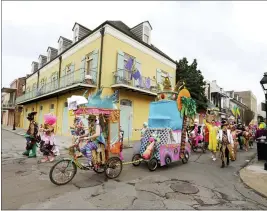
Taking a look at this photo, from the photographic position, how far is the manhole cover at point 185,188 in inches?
190

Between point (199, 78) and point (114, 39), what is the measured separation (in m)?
11.7

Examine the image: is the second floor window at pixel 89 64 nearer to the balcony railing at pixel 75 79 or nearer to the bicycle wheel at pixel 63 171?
the balcony railing at pixel 75 79

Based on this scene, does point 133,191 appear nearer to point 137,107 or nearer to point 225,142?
point 225,142

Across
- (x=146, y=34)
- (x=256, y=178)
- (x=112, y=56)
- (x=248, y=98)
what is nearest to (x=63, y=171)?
(x=256, y=178)

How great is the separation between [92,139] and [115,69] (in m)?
9.72

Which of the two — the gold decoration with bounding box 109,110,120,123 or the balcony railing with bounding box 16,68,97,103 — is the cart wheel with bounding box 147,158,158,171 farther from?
the balcony railing with bounding box 16,68,97,103

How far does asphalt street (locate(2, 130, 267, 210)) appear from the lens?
3.97 meters

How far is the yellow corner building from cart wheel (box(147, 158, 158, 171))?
8084 mm

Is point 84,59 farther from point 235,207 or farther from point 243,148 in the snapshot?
point 235,207

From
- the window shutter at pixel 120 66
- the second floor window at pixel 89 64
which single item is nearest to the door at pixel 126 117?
the window shutter at pixel 120 66

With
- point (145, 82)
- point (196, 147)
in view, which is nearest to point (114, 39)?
point (145, 82)

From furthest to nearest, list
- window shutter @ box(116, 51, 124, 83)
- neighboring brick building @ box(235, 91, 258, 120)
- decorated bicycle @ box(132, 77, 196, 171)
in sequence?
neighboring brick building @ box(235, 91, 258, 120)
window shutter @ box(116, 51, 124, 83)
decorated bicycle @ box(132, 77, 196, 171)

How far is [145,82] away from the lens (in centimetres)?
1650

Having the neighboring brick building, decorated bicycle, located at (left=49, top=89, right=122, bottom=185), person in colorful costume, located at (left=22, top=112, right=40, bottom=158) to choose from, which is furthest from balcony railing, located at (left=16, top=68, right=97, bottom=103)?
the neighboring brick building
